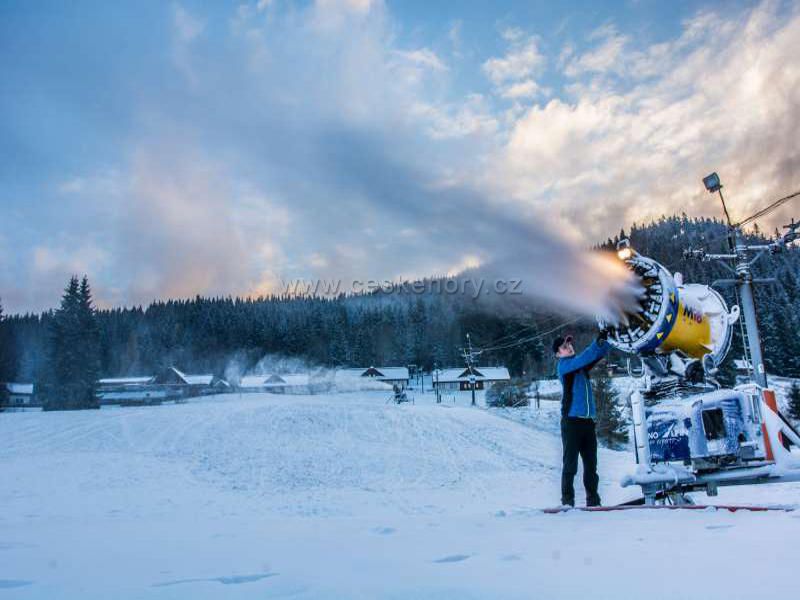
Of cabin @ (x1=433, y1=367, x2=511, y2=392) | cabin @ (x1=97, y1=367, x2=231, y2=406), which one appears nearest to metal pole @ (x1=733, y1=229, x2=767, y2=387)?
cabin @ (x1=97, y1=367, x2=231, y2=406)

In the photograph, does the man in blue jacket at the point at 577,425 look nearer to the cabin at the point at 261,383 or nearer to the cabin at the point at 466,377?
the cabin at the point at 466,377

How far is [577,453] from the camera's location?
7270 millimetres

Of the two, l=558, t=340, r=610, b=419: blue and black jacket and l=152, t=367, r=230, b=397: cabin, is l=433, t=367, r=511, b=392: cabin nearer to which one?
l=152, t=367, r=230, b=397: cabin

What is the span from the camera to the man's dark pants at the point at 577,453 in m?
7.21

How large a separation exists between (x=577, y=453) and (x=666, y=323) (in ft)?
7.05

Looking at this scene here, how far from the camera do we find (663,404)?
25.0 ft

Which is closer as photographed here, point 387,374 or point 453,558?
point 453,558

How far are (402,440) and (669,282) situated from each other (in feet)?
59.5

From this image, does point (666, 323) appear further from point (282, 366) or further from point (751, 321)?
point (282, 366)

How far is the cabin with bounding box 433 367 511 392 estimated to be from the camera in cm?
8669

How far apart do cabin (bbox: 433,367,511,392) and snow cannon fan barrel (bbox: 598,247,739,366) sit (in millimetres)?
77982

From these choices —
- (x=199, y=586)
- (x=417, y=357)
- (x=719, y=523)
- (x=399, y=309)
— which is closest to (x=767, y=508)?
(x=719, y=523)

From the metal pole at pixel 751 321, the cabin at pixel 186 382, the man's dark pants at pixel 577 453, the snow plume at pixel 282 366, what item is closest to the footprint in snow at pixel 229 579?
the man's dark pants at pixel 577 453

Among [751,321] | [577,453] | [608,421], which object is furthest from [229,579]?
[608,421]
